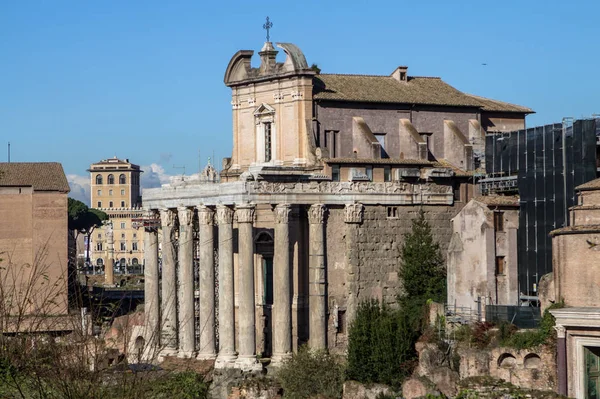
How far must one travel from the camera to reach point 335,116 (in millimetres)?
59469

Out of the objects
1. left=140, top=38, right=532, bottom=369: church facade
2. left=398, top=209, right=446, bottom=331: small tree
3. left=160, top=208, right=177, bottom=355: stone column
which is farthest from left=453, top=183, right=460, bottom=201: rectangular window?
left=160, top=208, right=177, bottom=355: stone column

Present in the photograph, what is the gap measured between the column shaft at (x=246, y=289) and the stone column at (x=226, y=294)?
536mm

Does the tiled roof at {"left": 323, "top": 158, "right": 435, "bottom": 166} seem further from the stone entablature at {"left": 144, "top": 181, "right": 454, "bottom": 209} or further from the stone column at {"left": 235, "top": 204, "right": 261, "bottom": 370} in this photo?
the stone column at {"left": 235, "top": 204, "right": 261, "bottom": 370}

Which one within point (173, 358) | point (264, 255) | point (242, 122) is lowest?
point (173, 358)

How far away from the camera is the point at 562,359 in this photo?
4288 cm

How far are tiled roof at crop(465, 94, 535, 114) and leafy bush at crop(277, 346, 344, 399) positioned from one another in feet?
50.6

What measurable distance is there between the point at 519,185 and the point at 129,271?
360 feet

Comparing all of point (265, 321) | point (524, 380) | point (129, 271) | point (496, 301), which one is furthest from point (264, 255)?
point (129, 271)

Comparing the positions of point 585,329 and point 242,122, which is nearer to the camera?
point 585,329

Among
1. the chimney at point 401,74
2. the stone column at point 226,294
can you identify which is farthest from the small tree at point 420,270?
the chimney at point 401,74

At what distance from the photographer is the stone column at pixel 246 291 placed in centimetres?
5441

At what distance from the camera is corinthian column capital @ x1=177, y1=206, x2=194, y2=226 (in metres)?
59.1

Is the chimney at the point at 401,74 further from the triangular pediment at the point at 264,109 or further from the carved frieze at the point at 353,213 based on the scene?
the carved frieze at the point at 353,213

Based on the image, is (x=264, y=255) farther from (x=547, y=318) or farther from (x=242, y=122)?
(x=547, y=318)
